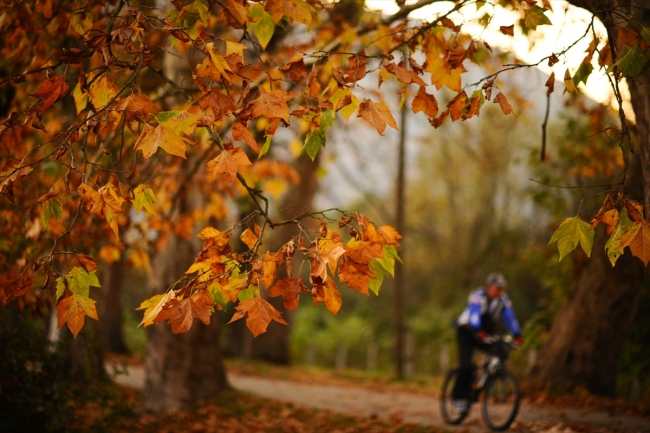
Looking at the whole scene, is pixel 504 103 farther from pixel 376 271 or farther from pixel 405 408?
pixel 405 408

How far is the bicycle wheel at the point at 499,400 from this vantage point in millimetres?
7402

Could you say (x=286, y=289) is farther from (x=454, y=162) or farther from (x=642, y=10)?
(x=454, y=162)

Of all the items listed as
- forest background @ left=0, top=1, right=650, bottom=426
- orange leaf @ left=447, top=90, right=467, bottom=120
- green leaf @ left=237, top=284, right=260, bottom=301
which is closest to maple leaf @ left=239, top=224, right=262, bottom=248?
forest background @ left=0, top=1, right=650, bottom=426

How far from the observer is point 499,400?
7578mm

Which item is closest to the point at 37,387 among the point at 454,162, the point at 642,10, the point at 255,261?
the point at 255,261

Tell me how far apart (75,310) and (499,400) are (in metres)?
6.03

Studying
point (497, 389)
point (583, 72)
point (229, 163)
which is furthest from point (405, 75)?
point (497, 389)

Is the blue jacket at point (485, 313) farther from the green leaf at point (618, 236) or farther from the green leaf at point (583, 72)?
the green leaf at point (618, 236)

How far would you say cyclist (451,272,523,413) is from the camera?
7.70 metres

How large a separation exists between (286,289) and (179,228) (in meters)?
5.78

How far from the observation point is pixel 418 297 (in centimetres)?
3038

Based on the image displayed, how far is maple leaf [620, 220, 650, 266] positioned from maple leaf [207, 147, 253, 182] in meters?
1.78

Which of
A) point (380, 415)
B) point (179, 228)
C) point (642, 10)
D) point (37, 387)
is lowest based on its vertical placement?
point (380, 415)

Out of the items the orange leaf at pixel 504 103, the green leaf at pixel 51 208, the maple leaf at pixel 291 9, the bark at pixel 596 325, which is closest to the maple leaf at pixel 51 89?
the green leaf at pixel 51 208
